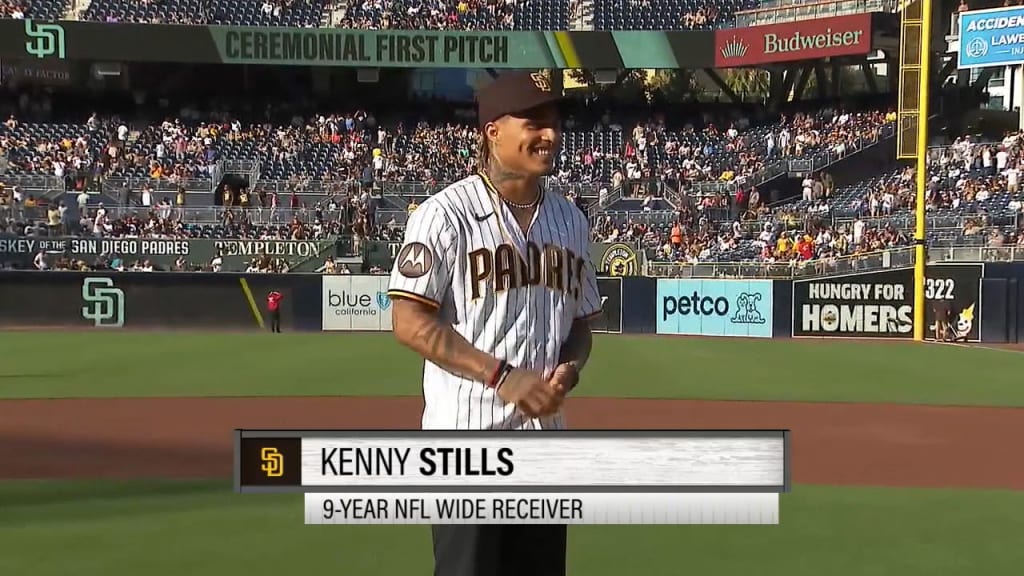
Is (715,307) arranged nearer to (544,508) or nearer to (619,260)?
A: (619,260)

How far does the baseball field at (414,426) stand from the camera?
629cm

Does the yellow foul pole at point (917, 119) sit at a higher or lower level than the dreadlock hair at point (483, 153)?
higher

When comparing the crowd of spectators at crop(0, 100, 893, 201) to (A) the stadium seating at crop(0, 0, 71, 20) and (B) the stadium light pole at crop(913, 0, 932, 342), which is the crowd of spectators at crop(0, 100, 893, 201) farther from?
(B) the stadium light pole at crop(913, 0, 932, 342)

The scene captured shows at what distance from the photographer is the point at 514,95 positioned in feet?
9.18

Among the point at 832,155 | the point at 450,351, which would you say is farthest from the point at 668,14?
Answer: the point at 450,351

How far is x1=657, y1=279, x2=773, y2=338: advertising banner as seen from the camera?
27312 mm

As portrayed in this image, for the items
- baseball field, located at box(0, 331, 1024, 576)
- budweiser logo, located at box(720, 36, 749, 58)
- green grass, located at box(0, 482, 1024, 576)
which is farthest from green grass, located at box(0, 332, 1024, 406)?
budweiser logo, located at box(720, 36, 749, 58)

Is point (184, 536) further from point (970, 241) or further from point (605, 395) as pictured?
point (970, 241)

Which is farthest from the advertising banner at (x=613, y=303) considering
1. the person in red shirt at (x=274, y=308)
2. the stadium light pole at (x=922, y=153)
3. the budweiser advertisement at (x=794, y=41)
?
the budweiser advertisement at (x=794, y=41)

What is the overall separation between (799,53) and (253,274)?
18592mm

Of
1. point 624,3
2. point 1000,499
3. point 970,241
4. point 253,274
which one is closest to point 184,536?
point 1000,499

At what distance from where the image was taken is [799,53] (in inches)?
1387

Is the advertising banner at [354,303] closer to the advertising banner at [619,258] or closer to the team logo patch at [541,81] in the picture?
the advertising banner at [619,258]

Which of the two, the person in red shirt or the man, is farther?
the person in red shirt
